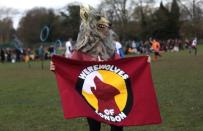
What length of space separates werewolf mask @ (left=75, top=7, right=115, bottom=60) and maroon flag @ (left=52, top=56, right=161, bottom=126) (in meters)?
0.25

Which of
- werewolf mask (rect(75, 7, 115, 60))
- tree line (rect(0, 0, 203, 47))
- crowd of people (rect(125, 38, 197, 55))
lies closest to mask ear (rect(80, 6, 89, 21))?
werewolf mask (rect(75, 7, 115, 60))

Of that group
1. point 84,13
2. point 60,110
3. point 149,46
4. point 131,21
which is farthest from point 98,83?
point 131,21

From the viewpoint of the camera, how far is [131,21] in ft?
354

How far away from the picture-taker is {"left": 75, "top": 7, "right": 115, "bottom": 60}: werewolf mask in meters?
7.46

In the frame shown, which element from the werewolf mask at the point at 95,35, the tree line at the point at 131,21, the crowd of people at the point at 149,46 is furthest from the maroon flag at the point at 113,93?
the tree line at the point at 131,21

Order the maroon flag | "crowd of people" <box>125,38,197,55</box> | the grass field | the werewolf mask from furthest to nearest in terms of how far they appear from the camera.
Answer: "crowd of people" <box>125,38,197,55</box> → the grass field → the werewolf mask → the maroon flag

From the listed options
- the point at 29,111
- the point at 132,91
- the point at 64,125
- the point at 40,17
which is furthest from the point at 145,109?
the point at 40,17

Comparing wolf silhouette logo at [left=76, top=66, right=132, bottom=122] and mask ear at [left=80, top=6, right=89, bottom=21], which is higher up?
mask ear at [left=80, top=6, right=89, bottom=21]

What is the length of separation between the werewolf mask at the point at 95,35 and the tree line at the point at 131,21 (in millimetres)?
88819

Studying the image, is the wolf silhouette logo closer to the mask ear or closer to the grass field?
the mask ear

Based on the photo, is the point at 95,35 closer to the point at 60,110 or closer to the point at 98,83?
the point at 98,83

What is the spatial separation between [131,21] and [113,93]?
101050 mm

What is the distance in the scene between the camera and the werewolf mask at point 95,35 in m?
7.46

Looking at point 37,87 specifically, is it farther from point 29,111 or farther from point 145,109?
point 145,109
